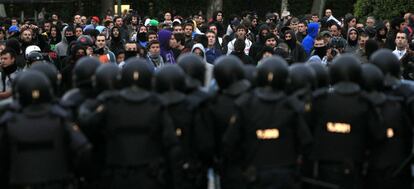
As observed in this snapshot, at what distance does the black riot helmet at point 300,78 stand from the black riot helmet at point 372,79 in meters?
0.53

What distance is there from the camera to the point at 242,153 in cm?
799

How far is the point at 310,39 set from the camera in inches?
667

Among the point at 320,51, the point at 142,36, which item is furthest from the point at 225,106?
the point at 142,36

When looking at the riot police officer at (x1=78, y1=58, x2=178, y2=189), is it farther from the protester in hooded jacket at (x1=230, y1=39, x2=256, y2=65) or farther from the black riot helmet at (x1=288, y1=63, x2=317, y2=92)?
the protester in hooded jacket at (x1=230, y1=39, x2=256, y2=65)

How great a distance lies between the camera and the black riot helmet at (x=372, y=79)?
8.29 m

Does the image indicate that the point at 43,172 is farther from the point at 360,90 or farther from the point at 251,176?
the point at 360,90

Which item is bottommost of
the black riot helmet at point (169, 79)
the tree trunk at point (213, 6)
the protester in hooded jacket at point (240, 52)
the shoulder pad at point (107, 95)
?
the tree trunk at point (213, 6)

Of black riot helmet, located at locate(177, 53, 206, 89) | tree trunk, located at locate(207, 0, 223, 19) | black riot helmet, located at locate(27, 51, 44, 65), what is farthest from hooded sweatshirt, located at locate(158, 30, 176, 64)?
tree trunk, located at locate(207, 0, 223, 19)

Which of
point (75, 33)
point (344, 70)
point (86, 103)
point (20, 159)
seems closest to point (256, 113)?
point (344, 70)

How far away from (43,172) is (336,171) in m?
2.83

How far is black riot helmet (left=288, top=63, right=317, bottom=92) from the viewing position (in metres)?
8.41

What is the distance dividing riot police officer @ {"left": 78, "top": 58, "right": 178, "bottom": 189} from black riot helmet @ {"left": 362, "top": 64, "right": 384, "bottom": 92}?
6.56ft

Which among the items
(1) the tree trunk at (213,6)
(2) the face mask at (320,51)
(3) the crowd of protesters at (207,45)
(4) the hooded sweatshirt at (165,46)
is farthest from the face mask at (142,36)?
(1) the tree trunk at (213,6)

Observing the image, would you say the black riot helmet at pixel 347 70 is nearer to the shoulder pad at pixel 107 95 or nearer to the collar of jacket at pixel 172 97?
the collar of jacket at pixel 172 97
